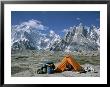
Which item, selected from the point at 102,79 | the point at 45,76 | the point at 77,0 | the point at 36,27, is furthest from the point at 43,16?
the point at 102,79

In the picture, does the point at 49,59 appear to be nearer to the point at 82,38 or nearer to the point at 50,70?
the point at 50,70

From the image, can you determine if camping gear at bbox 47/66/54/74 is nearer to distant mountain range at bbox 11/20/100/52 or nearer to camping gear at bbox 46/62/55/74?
camping gear at bbox 46/62/55/74

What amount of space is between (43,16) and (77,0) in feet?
0.67

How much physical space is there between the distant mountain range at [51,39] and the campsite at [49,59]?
0.11 ft

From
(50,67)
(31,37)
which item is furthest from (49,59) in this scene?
(31,37)

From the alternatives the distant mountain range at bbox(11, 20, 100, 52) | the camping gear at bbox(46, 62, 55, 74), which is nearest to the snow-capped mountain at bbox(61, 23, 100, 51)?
the distant mountain range at bbox(11, 20, 100, 52)

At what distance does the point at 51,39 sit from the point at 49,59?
110mm

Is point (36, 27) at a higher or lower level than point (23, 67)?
higher

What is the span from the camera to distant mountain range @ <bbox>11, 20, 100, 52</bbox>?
5.08ft

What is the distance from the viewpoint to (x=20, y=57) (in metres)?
1.55

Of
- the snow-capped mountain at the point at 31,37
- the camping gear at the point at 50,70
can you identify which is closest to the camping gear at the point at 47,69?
the camping gear at the point at 50,70

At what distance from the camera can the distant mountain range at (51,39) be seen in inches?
61.0

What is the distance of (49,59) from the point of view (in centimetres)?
155

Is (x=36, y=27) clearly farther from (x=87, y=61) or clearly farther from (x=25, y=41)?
(x=87, y=61)
